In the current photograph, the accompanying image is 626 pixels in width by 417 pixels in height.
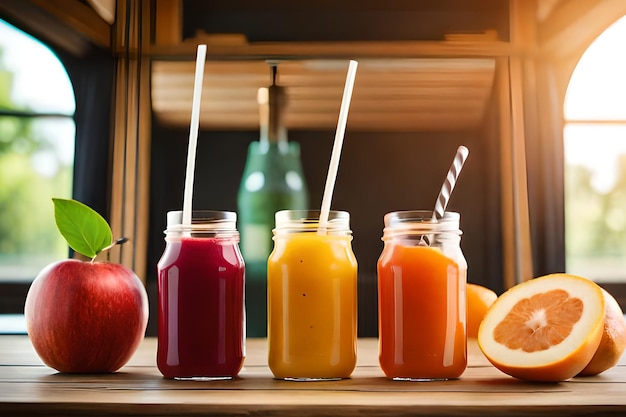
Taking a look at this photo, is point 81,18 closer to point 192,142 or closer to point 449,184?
point 192,142

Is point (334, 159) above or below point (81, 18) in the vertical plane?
below

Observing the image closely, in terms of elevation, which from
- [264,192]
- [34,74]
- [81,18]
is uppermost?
[81,18]

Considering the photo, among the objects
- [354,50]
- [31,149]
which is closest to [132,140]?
[31,149]

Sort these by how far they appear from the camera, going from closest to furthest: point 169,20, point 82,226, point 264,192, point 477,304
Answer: point 82,226, point 477,304, point 264,192, point 169,20

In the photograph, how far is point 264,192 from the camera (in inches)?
70.6

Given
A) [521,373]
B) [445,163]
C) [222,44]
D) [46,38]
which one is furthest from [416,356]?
[46,38]

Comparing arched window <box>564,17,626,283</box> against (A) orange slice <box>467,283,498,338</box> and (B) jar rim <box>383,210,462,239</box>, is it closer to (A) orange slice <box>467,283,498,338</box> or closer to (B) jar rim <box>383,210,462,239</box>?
(A) orange slice <box>467,283,498,338</box>

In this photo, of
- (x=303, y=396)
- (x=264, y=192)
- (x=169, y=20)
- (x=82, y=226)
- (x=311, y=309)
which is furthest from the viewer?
(x=169, y=20)

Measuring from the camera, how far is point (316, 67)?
1886 millimetres

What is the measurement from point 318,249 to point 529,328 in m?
0.26

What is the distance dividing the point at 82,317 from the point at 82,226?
0.12 metres

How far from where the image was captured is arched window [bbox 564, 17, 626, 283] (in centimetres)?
198

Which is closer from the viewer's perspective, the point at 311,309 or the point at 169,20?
the point at 311,309

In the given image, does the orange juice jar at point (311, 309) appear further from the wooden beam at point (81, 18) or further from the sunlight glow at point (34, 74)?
the sunlight glow at point (34, 74)
